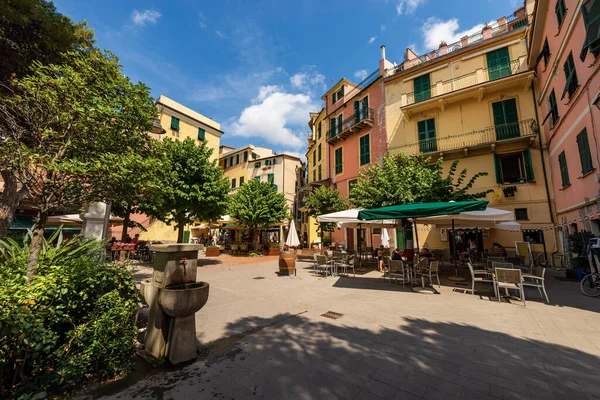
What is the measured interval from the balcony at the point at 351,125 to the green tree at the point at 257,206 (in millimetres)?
7347

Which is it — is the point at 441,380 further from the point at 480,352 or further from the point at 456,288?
the point at 456,288

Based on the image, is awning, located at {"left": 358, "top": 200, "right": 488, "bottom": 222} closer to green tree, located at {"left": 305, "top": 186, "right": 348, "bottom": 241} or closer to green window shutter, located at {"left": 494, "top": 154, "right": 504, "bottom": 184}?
green tree, located at {"left": 305, "top": 186, "right": 348, "bottom": 241}

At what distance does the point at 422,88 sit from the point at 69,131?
19.5 m

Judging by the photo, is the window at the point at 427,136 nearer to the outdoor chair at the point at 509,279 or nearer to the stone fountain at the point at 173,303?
the outdoor chair at the point at 509,279

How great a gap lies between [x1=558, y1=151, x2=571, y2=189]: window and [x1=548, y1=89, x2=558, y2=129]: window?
175cm

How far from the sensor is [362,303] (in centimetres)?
579

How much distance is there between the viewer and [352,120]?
2127cm

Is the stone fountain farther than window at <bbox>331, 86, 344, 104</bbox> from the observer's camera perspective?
No

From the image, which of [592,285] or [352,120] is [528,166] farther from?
[352,120]

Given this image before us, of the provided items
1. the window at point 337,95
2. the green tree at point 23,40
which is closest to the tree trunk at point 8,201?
the green tree at point 23,40

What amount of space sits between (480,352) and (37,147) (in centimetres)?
653

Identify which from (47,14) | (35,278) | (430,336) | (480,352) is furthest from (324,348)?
(47,14)

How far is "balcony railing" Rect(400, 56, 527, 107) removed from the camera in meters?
14.8

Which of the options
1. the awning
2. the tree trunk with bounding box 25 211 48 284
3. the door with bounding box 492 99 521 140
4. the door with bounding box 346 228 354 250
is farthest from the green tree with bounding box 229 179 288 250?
the door with bounding box 492 99 521 140
